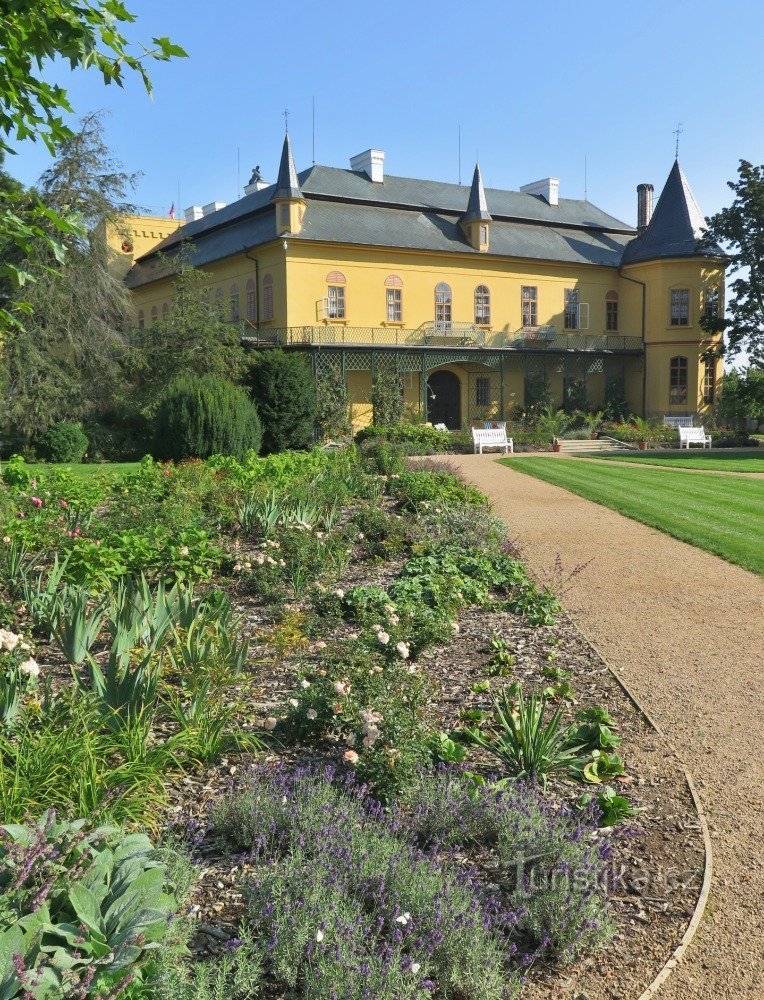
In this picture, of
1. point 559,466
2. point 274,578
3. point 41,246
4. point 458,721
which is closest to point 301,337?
point 41,246

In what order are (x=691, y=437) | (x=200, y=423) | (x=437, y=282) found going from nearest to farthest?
(x=200, y=423)
(x=691, y=437)
(x=437, y=282)

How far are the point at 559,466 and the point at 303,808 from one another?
16530 mm

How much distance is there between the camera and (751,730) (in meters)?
4.55

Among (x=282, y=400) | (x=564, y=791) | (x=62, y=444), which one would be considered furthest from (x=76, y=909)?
(x=282, y=400)

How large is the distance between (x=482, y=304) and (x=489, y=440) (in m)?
9.71

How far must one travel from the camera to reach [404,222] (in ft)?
105

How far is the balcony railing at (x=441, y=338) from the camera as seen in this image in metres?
29.1

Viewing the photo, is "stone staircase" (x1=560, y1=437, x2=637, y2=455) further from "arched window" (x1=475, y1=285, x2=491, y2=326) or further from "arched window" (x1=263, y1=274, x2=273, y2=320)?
"arched window" (x1=263, y1=274, x2=273, y2=320)

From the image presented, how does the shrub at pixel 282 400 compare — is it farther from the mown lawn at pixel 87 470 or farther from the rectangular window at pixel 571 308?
the rectangular window at pixel 571 308

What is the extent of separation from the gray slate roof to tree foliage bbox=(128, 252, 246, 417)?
2638 mm

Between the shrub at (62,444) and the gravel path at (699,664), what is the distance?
1572 cm

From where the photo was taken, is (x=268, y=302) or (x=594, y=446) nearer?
(x=594, y=446)

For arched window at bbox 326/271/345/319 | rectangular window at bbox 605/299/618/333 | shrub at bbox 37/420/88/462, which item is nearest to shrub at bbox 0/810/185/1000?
shrub at bbox 37/420/88/462

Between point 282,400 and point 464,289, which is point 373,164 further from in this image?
point 282,400
